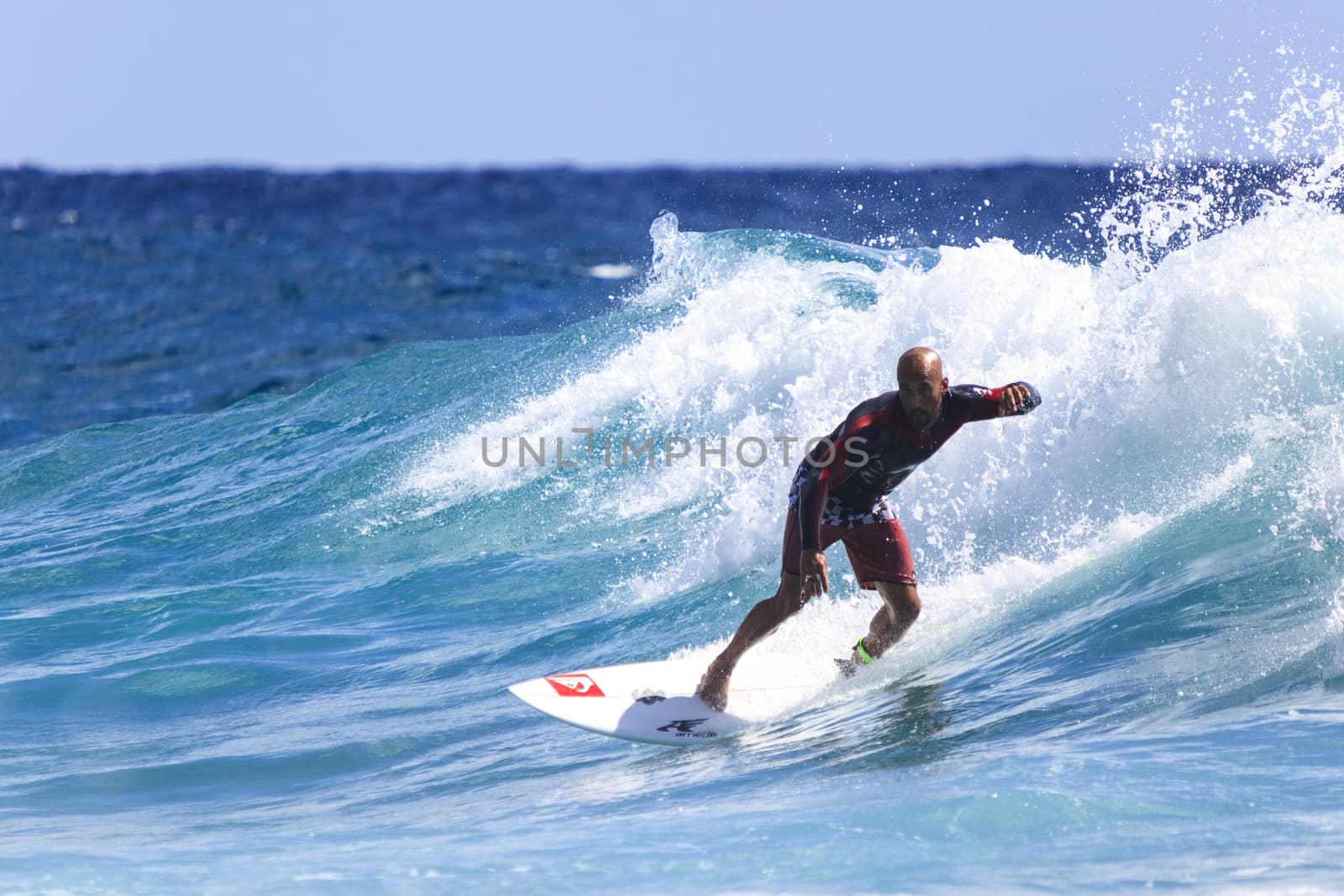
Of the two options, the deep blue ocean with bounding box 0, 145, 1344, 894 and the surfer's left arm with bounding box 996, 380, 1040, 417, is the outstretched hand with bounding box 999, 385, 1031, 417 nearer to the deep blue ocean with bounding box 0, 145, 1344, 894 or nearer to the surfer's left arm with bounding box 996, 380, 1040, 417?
the surfer's left arm with bounding box 996, 380, 1040, 417

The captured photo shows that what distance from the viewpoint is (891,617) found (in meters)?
6.77

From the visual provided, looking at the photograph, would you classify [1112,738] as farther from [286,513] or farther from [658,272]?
[658,272]

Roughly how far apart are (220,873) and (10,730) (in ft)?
11.1

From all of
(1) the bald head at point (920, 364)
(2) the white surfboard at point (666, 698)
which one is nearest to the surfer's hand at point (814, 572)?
(1) the bald head at point (920, 364)

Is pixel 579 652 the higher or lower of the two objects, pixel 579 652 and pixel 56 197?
the lower

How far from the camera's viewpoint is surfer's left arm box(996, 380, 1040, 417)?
6.22 meters

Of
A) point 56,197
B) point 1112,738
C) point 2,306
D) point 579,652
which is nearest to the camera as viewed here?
point 1112,738

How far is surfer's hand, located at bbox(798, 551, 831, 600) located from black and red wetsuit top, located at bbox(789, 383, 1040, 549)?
14cm

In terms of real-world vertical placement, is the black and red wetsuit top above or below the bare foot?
above

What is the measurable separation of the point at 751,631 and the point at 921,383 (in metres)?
1.37

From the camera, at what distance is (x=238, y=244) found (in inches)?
1681

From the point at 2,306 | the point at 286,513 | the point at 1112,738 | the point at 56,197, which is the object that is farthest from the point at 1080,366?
the point at 56,197

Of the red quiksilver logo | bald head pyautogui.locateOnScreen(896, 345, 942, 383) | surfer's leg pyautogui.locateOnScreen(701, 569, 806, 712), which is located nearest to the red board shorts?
surfer's leg pyautogui.locateOnScreen(701, 569, 806, 712)

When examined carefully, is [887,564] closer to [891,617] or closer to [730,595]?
[891,617]
